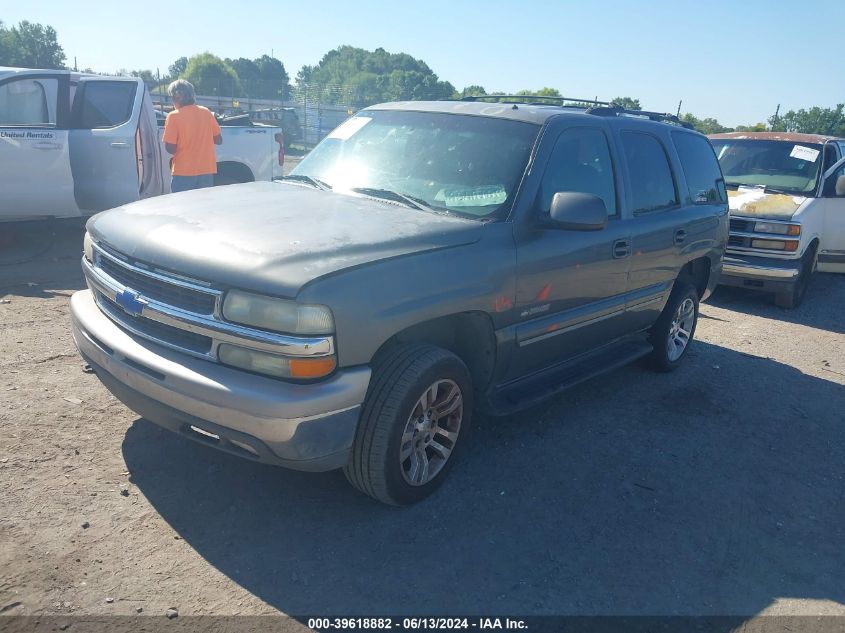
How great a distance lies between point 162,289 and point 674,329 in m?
4.19

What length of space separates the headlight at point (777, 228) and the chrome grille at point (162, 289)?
732 centimetres

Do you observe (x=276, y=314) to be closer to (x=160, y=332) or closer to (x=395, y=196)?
(x=160, y=332)

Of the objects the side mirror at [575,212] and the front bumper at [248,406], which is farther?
the side mirror at [575,212]

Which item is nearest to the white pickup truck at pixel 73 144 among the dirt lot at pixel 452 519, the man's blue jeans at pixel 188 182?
the man's blue jeans at pixel 188 182

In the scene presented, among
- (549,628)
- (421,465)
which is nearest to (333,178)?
(421,465)

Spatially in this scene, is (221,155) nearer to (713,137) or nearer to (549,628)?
(713,137)

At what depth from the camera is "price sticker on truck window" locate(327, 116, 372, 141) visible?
471cm

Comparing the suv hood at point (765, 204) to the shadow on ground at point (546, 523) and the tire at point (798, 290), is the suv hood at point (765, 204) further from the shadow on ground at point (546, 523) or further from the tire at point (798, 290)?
the shadow on ground at point (546, 523)

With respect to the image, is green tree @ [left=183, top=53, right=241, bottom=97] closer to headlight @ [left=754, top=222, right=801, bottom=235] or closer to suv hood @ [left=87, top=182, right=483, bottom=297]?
headlight @ [left=754, top=222, right=801, bottom=235]

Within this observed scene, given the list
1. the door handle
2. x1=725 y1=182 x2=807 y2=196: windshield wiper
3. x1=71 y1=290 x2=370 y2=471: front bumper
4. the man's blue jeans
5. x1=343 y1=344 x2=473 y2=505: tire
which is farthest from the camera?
x1=725 y1=182 x2=807 y2=196: windshield wiper

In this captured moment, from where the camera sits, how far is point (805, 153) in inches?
352

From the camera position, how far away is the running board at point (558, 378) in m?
3.90

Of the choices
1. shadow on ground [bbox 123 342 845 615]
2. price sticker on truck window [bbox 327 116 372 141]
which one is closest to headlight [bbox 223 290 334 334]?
shadow on ground [bbox 123 342 845 615]

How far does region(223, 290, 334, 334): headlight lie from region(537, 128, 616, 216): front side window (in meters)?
1.60
